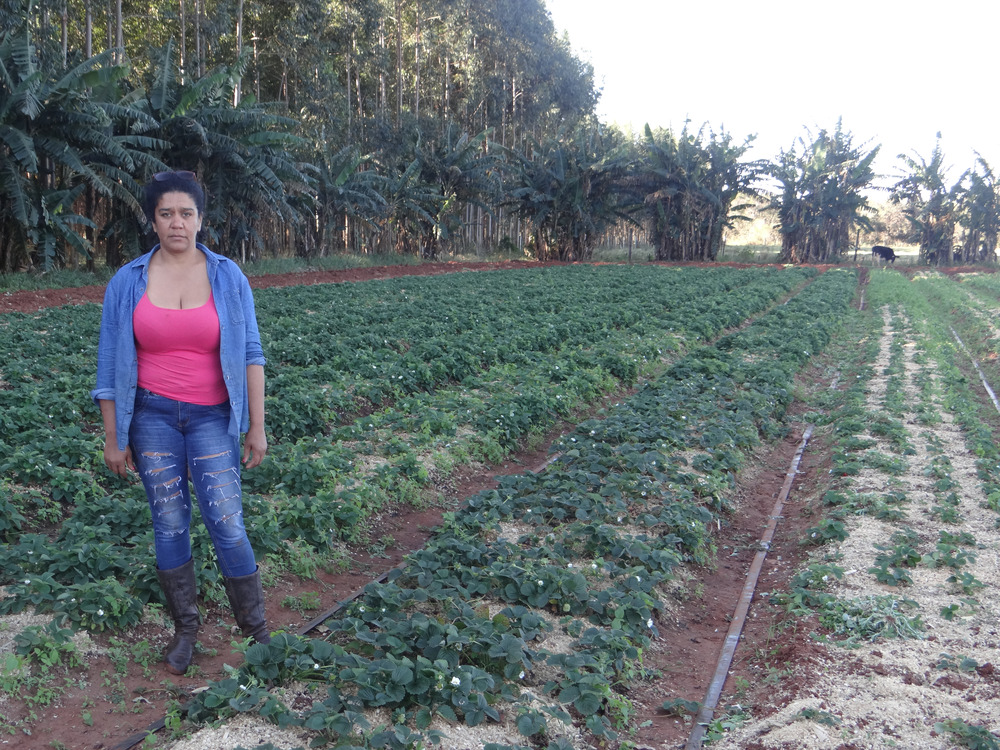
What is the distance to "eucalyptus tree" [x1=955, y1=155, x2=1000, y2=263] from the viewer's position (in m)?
45.2

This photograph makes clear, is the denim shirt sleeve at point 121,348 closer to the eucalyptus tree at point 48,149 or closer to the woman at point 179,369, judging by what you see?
the woman at point 179,369

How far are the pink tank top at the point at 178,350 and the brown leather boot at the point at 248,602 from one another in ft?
2.93

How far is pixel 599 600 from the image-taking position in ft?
14.1

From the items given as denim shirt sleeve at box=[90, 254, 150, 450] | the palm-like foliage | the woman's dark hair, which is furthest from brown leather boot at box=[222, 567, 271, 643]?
the palm-like foliage

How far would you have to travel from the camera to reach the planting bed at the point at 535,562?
10.9ft

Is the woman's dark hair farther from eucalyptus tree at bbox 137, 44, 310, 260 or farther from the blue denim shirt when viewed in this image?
eucalyptus tree at bbox 137, 44, 310, 260

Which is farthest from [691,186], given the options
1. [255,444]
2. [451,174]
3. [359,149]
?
[255,444]

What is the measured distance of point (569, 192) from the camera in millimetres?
38500

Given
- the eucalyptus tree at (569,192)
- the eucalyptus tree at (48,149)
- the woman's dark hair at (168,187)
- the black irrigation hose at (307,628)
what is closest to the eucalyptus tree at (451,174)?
the eucalyptus tree at (569,192)

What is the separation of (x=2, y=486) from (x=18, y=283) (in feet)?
44.7

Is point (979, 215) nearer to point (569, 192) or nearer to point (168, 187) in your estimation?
point (569, 192)

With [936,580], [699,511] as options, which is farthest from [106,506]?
[936,580]

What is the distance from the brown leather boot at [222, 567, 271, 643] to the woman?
208mm

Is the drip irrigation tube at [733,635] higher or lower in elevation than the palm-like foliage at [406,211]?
lower
